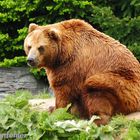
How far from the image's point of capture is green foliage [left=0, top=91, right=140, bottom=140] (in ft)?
23.4

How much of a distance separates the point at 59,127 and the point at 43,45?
1.20 meters

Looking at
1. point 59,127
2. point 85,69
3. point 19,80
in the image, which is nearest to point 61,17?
point 19,80

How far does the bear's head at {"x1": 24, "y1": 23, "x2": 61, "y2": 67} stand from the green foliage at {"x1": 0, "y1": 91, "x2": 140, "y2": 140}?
676 mm

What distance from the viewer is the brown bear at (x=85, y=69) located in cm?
777

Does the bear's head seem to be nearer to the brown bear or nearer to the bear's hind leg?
the brown bear

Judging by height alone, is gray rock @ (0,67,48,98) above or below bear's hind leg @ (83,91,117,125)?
below

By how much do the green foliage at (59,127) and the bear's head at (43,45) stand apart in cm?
68

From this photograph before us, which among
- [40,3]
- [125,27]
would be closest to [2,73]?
[40,3]

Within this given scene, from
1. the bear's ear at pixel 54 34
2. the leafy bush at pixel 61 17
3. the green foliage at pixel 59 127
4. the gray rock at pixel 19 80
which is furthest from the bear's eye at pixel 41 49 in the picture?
the gray rock at pixel 19 80

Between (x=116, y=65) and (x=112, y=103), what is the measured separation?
20.4 inches

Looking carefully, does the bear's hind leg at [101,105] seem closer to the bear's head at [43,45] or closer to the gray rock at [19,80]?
the bear's head at [43,45]

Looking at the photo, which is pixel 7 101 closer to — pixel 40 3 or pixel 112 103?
pixel 112 103

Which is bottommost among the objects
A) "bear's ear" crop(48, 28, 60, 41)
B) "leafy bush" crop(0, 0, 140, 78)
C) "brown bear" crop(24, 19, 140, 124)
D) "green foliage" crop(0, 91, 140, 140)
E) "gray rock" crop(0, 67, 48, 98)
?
"gray rock" crop(0, 67, 48, 98)

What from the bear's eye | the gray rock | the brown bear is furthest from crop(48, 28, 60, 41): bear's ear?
the gray rock
